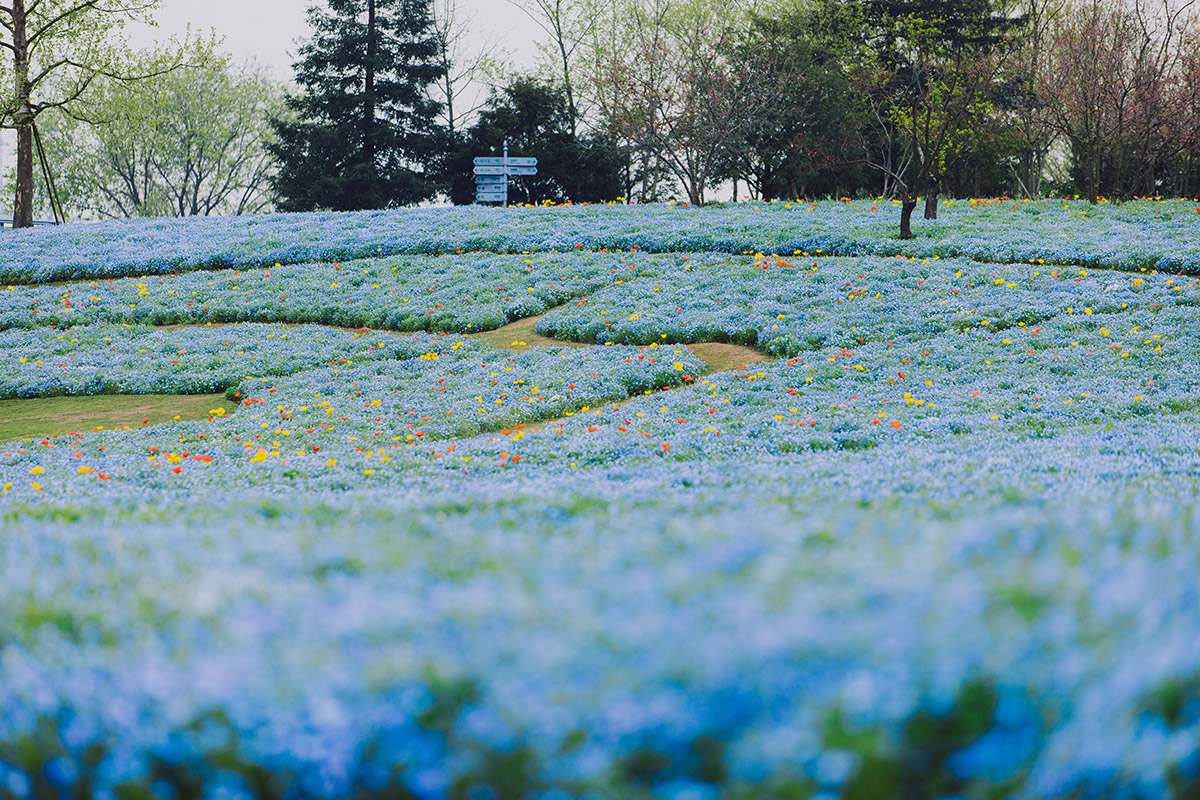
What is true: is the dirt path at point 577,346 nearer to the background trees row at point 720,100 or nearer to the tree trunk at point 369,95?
the background trees row at point 720,100

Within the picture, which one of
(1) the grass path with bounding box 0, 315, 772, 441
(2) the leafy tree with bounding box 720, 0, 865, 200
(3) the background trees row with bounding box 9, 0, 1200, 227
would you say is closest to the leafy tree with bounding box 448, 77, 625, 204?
(3) the background trees row with bounding box 9, 0, 1200, 227

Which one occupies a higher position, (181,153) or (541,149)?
(181,153)

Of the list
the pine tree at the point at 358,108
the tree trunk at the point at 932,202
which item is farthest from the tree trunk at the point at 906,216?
the pine tree at the point at 358,108

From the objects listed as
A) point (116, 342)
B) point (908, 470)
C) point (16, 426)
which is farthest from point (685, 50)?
point (908, 470)

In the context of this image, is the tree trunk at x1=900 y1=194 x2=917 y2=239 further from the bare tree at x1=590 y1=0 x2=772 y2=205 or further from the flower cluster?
the bare tree at x1=590 y1=0 x2=772 y2=205

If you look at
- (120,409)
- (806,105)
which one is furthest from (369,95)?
(120,409)

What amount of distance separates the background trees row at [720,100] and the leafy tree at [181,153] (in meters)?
2.65

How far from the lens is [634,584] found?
283cm

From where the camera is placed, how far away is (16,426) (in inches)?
553

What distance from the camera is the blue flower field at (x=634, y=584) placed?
2.18 m

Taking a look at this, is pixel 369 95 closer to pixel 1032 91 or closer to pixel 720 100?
pixel 720 100

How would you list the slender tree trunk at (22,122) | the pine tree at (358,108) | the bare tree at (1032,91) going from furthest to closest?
the pine tree at (358,108)
the bare tree at (1032,91)
the slender tree trunk at (22,122)

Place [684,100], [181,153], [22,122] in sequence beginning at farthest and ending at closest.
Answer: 1. [181,153]
2. [684,100]
3. [22,122]

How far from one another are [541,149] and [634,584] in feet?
161
